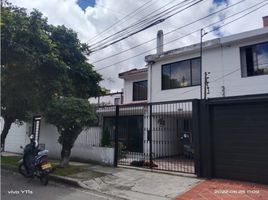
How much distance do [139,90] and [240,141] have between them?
1207cm

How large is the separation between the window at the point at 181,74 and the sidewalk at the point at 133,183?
7.10 metres

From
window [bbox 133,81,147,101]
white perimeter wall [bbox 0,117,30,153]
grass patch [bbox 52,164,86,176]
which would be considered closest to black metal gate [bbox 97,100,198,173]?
grass patch [bbox 52,164,86,176]

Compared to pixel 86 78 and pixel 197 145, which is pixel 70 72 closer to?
pixel 86 78

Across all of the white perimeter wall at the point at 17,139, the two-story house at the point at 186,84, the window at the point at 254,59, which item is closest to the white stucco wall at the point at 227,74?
the two-story house at the point at 186,84

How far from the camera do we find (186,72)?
51.2 ft

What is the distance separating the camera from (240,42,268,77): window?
13117 mm

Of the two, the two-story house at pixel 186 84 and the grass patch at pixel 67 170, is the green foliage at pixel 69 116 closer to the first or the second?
the grass patch at pixel 67 170

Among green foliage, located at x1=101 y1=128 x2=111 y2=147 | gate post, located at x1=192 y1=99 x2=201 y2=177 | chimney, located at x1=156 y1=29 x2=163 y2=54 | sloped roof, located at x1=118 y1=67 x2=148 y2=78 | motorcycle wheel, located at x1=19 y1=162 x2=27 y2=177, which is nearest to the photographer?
gate post, located at x1=192 y1=99 x2=201 y2=177

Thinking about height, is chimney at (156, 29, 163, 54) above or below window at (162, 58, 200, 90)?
above

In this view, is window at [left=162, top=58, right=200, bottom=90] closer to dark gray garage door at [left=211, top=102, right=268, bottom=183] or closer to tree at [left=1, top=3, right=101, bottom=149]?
tree at [left=1, top=3, right=101, bottom=149]

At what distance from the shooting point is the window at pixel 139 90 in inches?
768

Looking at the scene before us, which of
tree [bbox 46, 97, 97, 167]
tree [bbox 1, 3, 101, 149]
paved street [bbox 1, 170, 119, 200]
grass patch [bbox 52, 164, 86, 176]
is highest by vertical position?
tree [bbox 1, 3, 101, 149]

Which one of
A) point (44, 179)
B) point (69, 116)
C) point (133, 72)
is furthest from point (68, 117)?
point (133, 72)

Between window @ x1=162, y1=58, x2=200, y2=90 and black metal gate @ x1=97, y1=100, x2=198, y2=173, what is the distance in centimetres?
197
